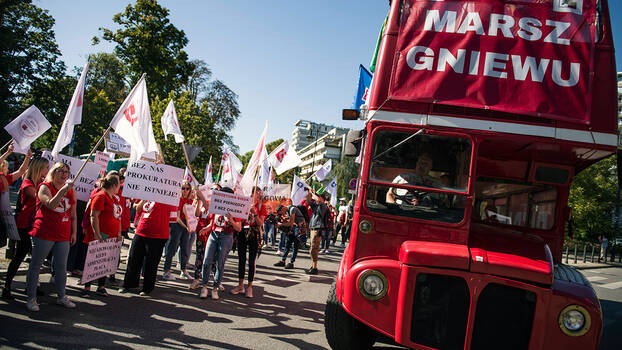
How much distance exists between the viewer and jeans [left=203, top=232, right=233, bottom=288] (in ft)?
23.2

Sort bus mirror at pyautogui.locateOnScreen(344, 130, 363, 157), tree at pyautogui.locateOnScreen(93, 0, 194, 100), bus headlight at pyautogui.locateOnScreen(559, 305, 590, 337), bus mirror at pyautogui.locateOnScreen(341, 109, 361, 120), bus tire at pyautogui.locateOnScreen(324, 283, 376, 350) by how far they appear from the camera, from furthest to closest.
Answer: tree at pyautogui.locateOnScreen(93, 0, 194, 100), bus mirror at pyautogui.locateOnScreen(341, 109, 361, 120), bus mirror at pyautogui.locateOnScreen(344, 130, 363, 157), bus tire at pyautogui.locateOnScreen(324, 283, 376, 350), bus headlight at pyautogui.locateOnScreen(559, 305, 590, 337)

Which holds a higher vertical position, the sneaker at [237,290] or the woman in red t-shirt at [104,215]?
the woman in red t-shirt at [104,215]

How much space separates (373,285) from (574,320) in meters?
1.67

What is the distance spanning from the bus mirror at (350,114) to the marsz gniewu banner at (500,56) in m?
0.65

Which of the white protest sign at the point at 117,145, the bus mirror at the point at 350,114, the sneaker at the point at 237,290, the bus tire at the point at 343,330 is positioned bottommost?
the sneaker at the point at 237,290

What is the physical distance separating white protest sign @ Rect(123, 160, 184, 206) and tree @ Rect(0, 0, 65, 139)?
23159 millimetres

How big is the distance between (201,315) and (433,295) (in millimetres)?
3559

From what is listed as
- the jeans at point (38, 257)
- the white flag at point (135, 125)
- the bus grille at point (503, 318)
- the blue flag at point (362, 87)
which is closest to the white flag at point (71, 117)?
the white flag at point (135, 125)

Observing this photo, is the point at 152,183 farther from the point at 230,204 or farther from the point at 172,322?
A: the point at 172,322

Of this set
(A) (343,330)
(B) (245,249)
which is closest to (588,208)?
(B) (245,249)

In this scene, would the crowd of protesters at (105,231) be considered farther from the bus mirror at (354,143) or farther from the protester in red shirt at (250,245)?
the bus mirror at (354,143)

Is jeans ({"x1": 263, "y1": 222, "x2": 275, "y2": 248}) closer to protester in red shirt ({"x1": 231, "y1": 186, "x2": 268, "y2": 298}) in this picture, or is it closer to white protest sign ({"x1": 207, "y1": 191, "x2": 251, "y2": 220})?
protester in red shirt ({"x1": 231, "y1": 186, "x2": 268, "y2": 298})

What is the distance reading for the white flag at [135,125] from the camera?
6453 mm

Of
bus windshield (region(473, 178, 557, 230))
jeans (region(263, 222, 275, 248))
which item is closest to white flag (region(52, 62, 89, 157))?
bus windshield (region(473, 178, 557, 230))
